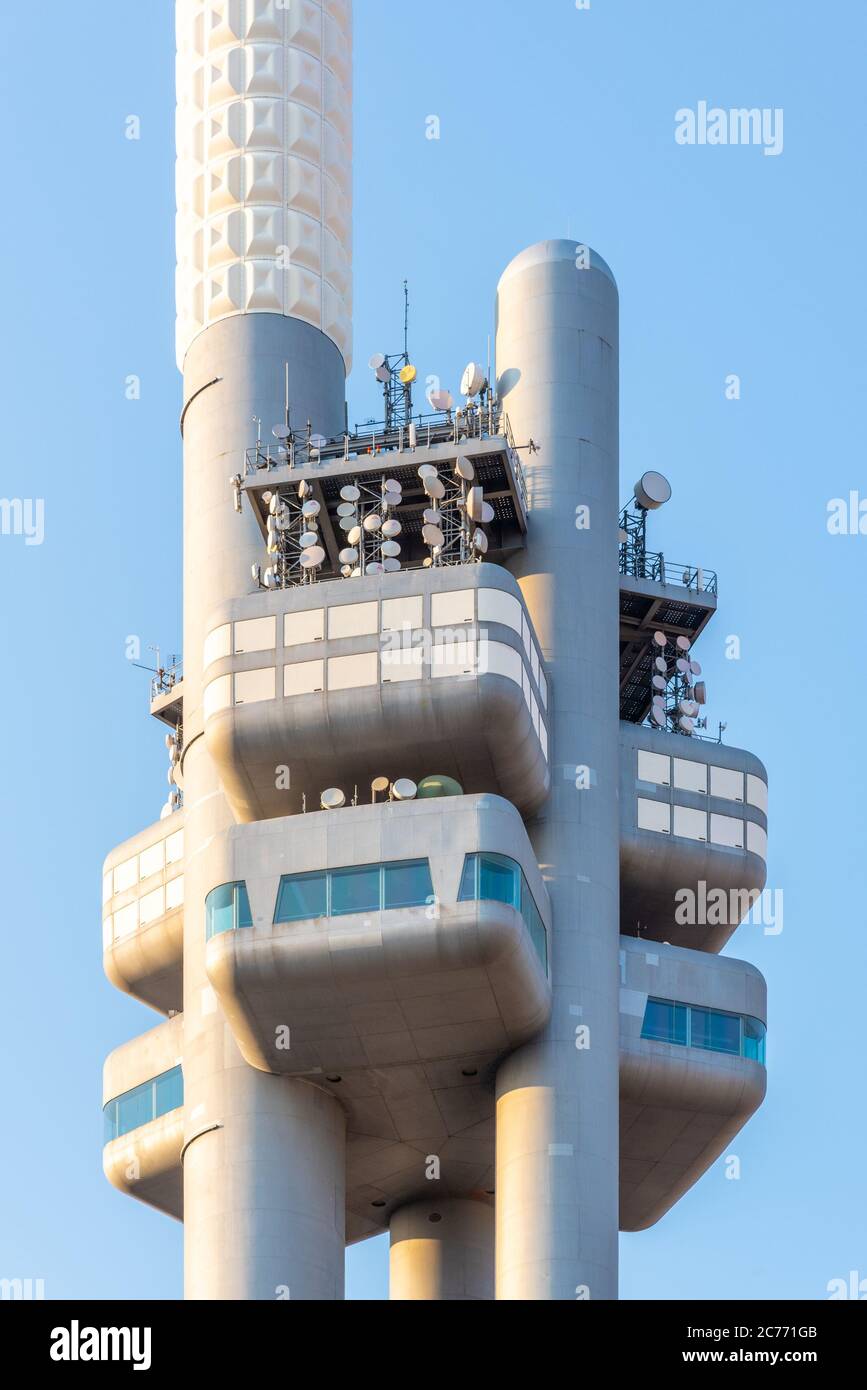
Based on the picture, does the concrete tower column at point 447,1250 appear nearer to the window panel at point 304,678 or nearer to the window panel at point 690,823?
the window panel at point 690,823

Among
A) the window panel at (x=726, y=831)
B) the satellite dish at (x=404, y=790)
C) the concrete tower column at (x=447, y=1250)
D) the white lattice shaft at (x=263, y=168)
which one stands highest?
the white lattice shaft at (x=263, y=168)

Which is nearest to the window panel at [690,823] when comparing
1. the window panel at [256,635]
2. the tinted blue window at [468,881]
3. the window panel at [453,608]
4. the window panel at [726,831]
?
the window panel at [726,831]

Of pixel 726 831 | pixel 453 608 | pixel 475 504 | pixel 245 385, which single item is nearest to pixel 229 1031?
pixel 453 608

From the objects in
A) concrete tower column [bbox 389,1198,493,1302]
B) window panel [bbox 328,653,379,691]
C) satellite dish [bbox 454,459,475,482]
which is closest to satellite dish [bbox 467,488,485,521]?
satellite dish [bbox 454,459,475,482]

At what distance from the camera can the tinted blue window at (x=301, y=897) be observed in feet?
262

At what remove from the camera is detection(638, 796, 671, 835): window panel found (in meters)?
88.2

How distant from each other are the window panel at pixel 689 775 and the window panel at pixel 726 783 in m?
0.29

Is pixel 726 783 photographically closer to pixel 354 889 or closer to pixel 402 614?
pixel 402 614

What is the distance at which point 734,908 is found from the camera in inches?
3563

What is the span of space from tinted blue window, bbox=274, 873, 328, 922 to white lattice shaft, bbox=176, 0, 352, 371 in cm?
2263

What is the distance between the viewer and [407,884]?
7938 cm

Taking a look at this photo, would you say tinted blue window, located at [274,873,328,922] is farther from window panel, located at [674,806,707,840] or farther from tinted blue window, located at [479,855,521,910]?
window panel, located at [674,806,707,840]
